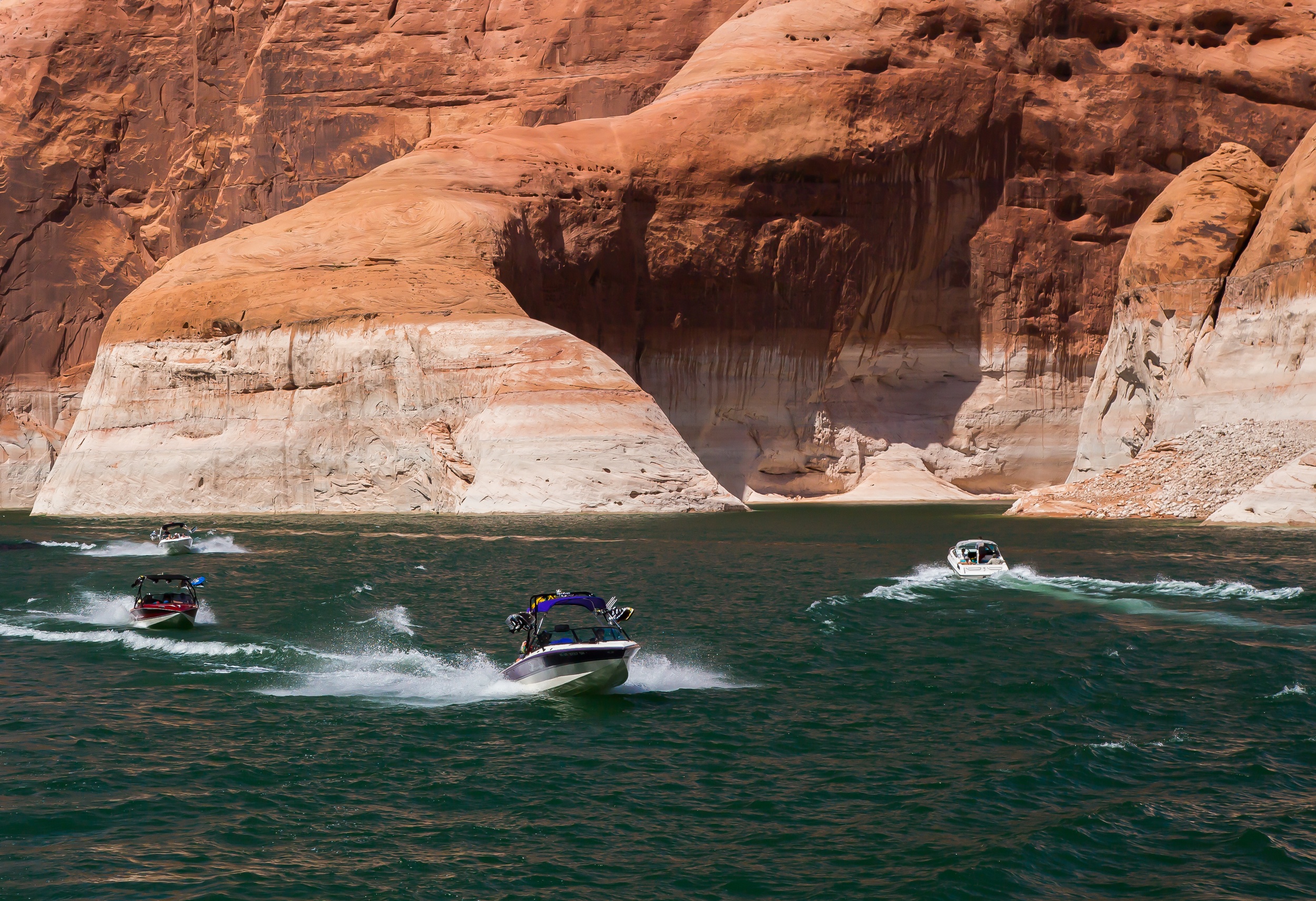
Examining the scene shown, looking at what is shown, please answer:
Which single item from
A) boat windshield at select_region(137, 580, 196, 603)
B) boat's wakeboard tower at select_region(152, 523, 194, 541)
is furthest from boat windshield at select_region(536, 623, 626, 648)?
boat's wakeboard tower at select_region(152, 523, 194, 541)

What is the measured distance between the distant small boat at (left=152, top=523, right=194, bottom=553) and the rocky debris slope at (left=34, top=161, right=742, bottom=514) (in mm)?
15838

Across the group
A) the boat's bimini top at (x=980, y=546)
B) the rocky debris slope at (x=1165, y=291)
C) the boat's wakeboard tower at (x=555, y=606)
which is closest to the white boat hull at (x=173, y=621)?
the boat's wakeboard tower at (x=555, y=606)

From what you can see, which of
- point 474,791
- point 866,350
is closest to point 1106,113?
point 866,350

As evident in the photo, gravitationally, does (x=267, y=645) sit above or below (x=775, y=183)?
below

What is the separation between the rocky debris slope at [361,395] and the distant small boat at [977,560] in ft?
80.3

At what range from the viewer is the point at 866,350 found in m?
90.6

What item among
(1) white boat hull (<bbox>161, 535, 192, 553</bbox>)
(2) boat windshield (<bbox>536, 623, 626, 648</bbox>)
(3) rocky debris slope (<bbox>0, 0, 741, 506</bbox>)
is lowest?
(1) white boat hull (<bbox>161, 535, 192, 553</bbox>)

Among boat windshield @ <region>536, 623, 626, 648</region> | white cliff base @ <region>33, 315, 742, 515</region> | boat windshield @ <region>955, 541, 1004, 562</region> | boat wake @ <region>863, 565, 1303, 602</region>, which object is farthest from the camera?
white cliff base @ <region>33, 315, 742, 515</region>

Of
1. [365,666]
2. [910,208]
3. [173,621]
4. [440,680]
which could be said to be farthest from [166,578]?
[910,208]

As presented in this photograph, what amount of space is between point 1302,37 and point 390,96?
2620 inches

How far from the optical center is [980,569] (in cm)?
3606

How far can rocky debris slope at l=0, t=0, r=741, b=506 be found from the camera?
335 feet

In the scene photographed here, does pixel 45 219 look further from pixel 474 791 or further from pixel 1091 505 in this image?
pixel 474 791

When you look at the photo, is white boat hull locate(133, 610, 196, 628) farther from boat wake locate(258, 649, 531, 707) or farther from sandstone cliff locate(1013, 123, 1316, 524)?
sandstone cliff locate(1013, 123, 1316, 524)
